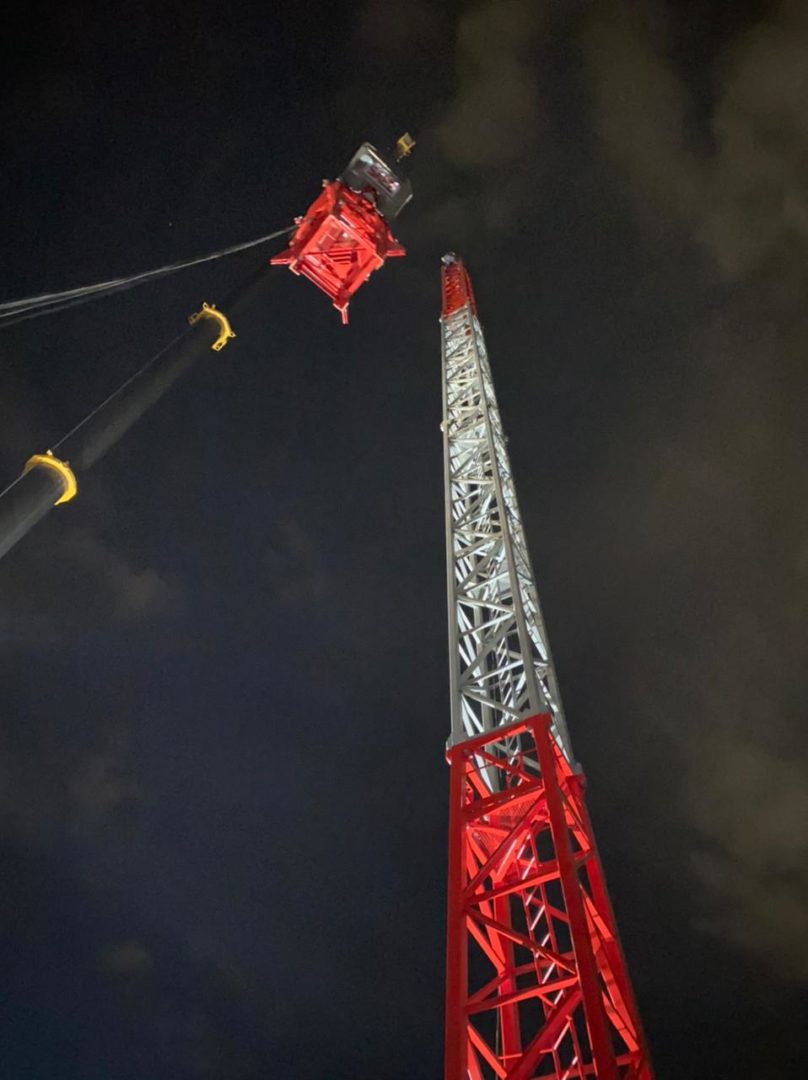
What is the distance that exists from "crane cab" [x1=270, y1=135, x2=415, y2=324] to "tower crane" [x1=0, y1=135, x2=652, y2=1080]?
0.04 metres

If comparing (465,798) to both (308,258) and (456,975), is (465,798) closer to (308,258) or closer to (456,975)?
(456,975)

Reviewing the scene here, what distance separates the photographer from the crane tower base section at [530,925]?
809cm

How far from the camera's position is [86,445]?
8.32 meters

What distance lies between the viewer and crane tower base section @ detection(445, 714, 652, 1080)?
319 inches

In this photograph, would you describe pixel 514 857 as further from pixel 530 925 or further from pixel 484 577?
pixel 484 577

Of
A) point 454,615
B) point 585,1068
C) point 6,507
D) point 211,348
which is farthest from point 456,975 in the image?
point 211,348

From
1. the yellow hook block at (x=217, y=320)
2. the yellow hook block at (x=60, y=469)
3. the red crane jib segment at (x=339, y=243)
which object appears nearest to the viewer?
the yellow hook block at (x=60, y=469)

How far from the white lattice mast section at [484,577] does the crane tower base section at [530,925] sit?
0.88 metres

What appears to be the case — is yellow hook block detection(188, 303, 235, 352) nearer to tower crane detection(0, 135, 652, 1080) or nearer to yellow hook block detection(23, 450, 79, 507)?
tower crane detection(0, 135, 652, 1080)

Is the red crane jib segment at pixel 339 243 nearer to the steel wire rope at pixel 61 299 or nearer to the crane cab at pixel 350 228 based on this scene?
the crane cab at pixel 350 228

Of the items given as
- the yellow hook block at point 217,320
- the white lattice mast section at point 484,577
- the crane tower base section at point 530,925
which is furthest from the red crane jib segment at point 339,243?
the crane tower base section at point 530,925

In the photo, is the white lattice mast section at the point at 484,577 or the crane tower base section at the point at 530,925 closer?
the crane tower base section at the point at 530,925

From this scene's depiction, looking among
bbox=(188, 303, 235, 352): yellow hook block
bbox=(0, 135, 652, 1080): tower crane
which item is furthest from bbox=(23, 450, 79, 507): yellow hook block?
bbox=(188, 303, 235, 352): yellow hook block

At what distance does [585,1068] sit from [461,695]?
498 centimetres
